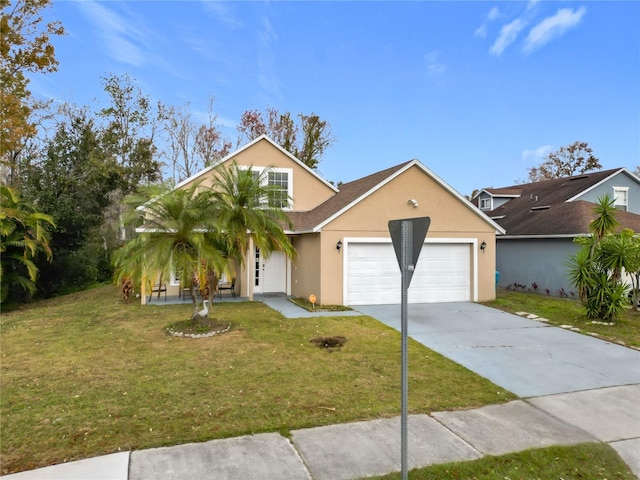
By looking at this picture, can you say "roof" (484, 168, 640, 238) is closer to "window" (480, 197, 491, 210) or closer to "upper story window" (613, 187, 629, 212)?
"window" (480, 197, 491, 210)

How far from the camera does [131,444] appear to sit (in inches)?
169

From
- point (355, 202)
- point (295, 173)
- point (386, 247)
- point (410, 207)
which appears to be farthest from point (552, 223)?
point (295, 173)

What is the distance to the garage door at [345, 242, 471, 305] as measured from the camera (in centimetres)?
1370

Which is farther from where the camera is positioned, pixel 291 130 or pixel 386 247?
pixel 291 130

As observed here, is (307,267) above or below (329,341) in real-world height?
above

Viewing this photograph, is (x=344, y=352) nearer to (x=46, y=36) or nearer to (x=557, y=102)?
(x=46, y=36)

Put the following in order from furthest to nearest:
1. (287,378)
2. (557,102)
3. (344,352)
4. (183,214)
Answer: (557,102) → (183,214) → (344,352) → (287,378)

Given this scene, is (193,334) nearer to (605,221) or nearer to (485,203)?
(605,221)

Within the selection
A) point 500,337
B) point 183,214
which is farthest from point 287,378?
point 500,337

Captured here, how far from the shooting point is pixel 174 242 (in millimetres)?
9422

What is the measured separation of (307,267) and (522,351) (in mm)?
7902

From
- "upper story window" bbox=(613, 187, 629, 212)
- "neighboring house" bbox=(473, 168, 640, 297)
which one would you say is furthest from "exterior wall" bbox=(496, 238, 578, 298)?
"upper story window" bbox=(613, 187, 629, 212)

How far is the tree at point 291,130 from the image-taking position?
108ft

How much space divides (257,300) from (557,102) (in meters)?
16.4
